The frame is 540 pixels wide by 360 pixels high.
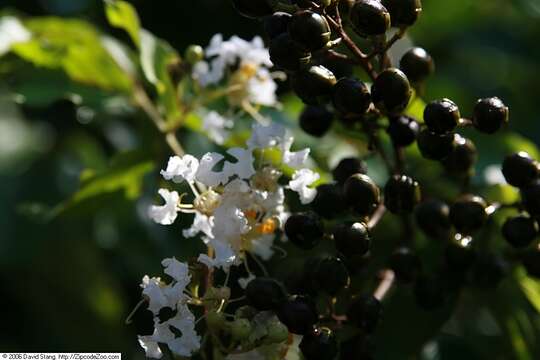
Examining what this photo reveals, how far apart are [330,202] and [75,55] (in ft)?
3.04

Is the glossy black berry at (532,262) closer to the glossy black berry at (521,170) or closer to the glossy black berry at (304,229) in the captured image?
the glossy black berry at (521,170)

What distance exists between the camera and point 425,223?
2031mm

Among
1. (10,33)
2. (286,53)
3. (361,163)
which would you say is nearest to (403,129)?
(361,163)

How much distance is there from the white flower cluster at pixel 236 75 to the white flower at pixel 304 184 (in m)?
0.43

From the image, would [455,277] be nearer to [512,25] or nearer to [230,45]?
[230,45]

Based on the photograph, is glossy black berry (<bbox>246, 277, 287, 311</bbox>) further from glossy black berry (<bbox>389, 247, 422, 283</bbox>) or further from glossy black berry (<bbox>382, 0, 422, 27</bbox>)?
glossy black berry (<bbox>382, 0, 422, 27</bbox>)

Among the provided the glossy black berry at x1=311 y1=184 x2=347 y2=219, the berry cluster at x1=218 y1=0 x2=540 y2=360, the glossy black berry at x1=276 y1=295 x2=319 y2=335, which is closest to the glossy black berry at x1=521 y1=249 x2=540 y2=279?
the berry cluster at x1=218 y1=0 x2=540 y2=360

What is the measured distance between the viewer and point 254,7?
1692 mm

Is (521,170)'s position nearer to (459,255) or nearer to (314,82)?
(459,255)

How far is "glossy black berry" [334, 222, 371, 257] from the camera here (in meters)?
1.65

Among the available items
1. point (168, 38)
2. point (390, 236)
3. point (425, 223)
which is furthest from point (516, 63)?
point (425, 223)

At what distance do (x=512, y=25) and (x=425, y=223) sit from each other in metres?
1.91

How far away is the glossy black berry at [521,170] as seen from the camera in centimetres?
188

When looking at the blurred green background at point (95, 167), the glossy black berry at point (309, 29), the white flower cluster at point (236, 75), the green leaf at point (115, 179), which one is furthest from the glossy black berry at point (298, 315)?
the blurred green background at point (95, 167)
